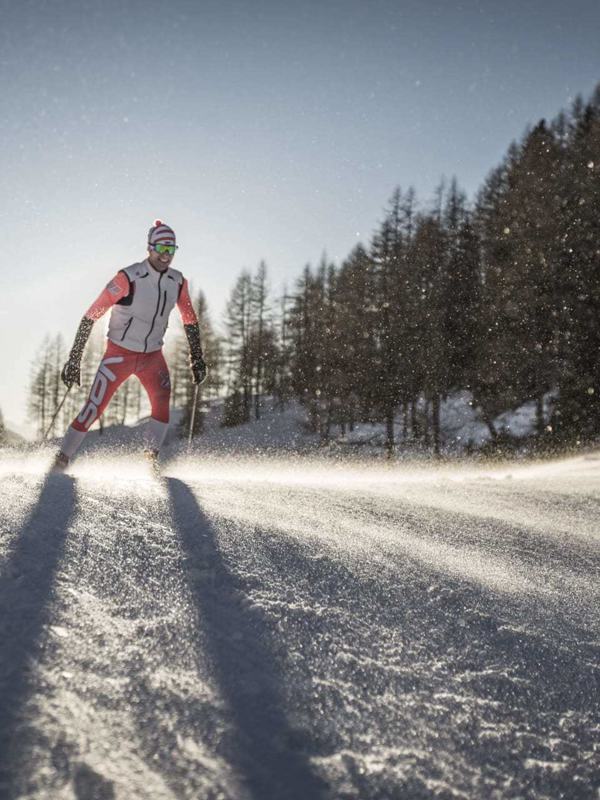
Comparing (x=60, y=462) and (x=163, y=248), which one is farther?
(x=163, y=248)

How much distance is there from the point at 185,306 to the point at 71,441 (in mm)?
1794

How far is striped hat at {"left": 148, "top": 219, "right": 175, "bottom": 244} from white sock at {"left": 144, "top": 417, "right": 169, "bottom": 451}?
1.70m

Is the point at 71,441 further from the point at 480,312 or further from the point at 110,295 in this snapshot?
the point at 480,312

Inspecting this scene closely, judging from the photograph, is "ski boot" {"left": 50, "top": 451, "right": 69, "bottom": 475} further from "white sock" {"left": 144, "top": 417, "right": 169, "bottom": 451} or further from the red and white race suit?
"white sock" {"left": 144, "top": 417, "right": 169, "bottom": 451}

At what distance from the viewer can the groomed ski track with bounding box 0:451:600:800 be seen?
0.94m

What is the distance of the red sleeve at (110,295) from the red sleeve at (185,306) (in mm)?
580

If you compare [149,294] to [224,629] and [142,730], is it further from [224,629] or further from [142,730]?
[142,730]

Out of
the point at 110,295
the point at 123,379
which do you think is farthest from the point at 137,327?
the point at 123,379

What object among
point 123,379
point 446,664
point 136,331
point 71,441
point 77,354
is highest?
point 136,331

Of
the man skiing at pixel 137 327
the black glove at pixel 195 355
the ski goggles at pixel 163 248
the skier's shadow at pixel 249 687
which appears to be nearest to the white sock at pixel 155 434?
the man skiing at pixel 137 327

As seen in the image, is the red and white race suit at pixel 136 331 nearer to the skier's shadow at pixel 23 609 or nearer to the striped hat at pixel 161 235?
the striped hat at pixel 161 235

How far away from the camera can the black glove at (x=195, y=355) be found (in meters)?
5.83

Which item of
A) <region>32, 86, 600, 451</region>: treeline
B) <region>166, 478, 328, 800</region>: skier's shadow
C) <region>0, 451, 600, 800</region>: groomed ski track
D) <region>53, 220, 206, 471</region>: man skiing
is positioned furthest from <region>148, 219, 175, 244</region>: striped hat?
<region>32, 86, 600, 451</region>: treeline

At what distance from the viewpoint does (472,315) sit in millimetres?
26406
